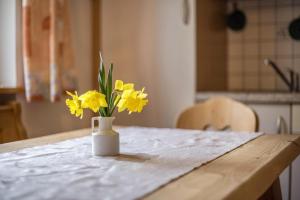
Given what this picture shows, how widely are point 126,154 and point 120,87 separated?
7.5 inches

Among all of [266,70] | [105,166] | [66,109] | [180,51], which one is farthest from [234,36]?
[105,166]

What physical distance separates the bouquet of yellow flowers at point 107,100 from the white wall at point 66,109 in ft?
4.17

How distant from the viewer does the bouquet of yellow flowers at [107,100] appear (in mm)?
1140

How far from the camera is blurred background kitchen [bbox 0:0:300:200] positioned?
8.93ft

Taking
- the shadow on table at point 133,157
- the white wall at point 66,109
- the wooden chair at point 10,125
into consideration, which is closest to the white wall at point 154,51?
the white wall at point 66,109

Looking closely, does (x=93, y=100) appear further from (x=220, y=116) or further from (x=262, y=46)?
(x=262, y=46)

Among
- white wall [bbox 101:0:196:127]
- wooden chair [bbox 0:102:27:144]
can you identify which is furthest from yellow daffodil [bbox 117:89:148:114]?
white wall [bbox 101:0:196:127]

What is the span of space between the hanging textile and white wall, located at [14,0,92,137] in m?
0.14

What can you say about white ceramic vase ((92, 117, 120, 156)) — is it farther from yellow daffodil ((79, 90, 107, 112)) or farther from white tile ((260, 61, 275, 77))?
white tile ((260, 61, 275, 77))

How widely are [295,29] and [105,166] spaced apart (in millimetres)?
2228

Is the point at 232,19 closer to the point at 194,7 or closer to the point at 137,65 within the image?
the point at 194,7

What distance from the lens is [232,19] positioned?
3.08 m

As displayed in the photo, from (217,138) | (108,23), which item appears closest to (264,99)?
(217,138)

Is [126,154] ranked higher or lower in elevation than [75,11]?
lower
